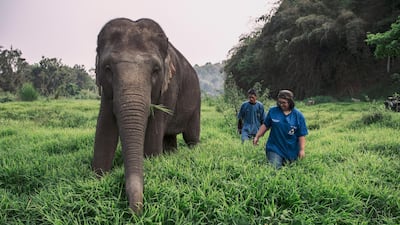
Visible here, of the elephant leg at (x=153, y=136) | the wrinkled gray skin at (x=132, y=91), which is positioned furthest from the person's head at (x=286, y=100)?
the elephant leg at (x=153, y=136)

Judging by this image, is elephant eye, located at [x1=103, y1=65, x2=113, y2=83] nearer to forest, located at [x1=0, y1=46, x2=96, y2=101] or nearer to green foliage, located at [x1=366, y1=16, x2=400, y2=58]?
green foliage, located at [x1=366, y1=16, x2=400, y2=58]

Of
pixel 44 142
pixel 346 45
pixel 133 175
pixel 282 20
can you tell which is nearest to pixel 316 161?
pixel 133 175

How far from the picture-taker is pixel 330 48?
2097 centimetres

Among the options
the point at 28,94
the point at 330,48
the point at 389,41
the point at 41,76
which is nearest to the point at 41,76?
the point at 41,76

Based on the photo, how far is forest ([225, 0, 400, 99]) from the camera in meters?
19.3

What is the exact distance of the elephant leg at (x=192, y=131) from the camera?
6074mm

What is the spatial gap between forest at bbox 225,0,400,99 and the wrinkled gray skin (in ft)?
52.3

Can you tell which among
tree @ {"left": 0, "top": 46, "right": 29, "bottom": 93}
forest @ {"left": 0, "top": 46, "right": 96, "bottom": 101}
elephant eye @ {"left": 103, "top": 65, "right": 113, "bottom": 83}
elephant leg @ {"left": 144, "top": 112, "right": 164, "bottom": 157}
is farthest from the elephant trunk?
tree @ {"left": 0, "top": 46, "right": 29, "bottom": 93}

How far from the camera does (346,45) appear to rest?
20.0 metres

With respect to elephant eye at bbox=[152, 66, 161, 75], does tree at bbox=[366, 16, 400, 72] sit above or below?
above

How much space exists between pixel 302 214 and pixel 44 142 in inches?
185

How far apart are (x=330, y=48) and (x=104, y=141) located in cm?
1897

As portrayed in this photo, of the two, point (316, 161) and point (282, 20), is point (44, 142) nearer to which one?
point (316, 161)

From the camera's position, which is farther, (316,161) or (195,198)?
(316,161)
